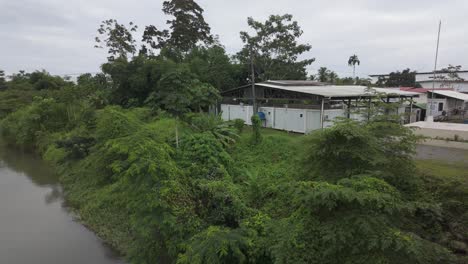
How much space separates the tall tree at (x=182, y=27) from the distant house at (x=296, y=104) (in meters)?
11.2

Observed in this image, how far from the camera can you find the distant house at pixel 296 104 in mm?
14234

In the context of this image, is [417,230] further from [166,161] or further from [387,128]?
[166,161]

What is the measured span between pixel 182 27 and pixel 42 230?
23.7 metres

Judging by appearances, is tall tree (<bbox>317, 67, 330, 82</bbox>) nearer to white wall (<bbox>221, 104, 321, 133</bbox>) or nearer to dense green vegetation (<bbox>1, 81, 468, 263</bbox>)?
white wall (<bbox>221, 104, 321, 133</bbox>)

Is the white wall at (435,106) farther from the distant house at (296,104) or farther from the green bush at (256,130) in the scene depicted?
the green bush at (256,130)

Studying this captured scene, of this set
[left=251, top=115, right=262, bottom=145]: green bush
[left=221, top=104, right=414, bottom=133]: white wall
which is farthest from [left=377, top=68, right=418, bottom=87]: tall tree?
[left=251, top=115, right=262, bottom=145]: green bush

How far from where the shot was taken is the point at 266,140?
41.1ft

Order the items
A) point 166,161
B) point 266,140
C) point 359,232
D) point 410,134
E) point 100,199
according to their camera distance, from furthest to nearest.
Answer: point 266,140 → point 100,199 → point 166,161 → point 410,134 → point 359,232

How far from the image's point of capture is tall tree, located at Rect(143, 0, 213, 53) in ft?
93.2

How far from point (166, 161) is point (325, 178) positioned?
3.50 metres

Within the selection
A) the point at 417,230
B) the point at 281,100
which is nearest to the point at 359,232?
the point at 417,230

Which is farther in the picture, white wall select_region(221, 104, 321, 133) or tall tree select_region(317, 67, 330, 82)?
tall tree select_region(317, 67, 330, 82)

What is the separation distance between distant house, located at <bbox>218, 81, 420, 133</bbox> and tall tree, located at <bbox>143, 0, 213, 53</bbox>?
11213 millimetres

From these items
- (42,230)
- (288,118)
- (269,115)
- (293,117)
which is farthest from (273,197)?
(269,115)
